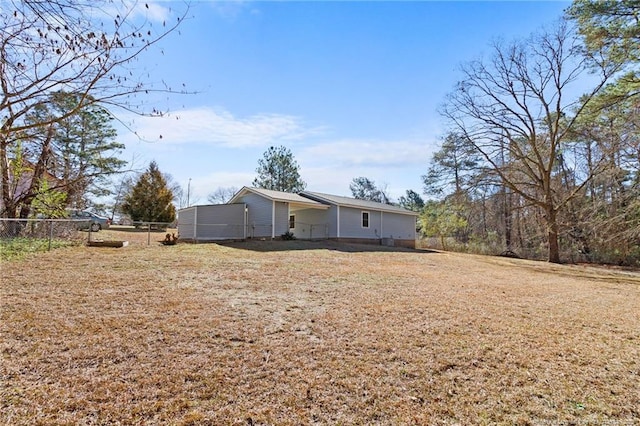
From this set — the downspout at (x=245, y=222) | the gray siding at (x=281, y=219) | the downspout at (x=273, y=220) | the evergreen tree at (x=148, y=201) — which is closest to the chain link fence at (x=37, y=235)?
the downspout at (x=245, y=222)

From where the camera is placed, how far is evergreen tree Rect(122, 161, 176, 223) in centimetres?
2488

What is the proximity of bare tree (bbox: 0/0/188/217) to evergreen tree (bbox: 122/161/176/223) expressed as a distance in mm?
23740

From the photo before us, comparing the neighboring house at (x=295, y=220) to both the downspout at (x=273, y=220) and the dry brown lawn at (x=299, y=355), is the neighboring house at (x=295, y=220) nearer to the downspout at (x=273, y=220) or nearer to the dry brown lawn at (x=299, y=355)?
the downspout at (x=273, y=220)

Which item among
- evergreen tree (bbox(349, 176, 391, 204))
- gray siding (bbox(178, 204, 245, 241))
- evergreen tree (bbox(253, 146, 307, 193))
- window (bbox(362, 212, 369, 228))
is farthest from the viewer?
evergreen tree (bbox(349, 176, 391, 204))

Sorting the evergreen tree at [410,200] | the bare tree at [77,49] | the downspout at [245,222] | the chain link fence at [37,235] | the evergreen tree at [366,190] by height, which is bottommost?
the chain link fence at [37,235]

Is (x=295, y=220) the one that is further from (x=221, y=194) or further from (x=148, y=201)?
(x=221, y=194)

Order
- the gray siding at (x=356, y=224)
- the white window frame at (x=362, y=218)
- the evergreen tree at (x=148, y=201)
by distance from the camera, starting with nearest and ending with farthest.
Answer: the gray siding at (x=356, y=224)
the white window frame at (x=362, y=218)
the evergreen tree at (x=148, y=201)

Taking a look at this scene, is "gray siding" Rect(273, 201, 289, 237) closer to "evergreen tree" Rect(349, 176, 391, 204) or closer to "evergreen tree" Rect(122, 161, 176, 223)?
"evergreen tree" Rect(122, 161, 176, 223)

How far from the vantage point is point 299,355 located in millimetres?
3441

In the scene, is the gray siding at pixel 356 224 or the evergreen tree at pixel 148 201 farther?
the evergreen tree at pixel 148 201

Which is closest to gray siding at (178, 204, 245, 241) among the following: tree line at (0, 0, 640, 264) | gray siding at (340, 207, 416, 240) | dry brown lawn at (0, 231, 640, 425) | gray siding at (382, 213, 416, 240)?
tree line at (0, 0, 640, 264)

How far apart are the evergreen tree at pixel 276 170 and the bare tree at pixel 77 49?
30.7 meters

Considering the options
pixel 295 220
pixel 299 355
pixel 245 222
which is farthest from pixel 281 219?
pixel 299 355

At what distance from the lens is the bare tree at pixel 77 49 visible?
2.76 meters
